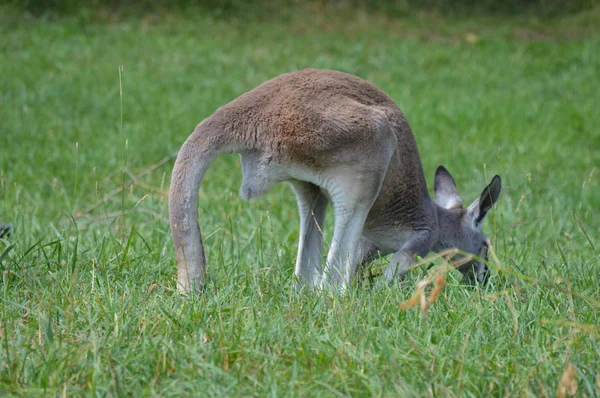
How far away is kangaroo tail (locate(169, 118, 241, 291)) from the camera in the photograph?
3529mm

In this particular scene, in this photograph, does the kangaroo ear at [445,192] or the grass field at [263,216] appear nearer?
the grass field at [263,216]

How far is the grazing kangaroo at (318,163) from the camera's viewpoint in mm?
3596

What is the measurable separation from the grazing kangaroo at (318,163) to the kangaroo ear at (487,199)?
0.6 inches

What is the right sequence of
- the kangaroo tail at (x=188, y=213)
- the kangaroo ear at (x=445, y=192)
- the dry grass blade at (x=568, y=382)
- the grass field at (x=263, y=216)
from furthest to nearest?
the kangaroo ear at (x=445, y=192), the kangaroo tail at (x=188, y=213), the grass field at (x=263, y=216), the dry grass blade at (x=568, y=382)

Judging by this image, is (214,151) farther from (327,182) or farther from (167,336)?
(167,336)

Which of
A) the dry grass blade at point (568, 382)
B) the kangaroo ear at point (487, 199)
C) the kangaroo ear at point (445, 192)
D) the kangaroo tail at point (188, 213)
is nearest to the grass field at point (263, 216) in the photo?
the dry grass blade at point (568, 382)

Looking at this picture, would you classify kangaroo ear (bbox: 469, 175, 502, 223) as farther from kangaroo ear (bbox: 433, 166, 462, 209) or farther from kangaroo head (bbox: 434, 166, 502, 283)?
kangaroo ear (bbox: 433, 166, 462, 209)

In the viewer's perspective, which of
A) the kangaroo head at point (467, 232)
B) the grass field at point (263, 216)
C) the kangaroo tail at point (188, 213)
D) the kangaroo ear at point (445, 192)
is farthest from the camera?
the kangaroo ear at point (445, 192)

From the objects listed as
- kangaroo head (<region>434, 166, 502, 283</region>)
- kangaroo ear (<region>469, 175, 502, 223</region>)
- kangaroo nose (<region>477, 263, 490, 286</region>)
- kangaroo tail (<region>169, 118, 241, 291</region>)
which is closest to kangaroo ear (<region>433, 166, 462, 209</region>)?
kangaroo head (<region>434, 166, 502, 283</region>)

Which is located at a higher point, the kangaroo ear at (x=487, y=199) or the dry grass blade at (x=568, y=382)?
the dry grass blade at (x=568, y=382)

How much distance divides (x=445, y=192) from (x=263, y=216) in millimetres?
1458

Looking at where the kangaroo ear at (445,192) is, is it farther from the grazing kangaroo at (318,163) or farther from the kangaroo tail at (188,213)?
the kangaroo tail at (188,213)

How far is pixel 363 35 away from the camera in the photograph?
14641 mm

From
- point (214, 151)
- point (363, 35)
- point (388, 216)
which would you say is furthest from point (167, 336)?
point (363, 35)
